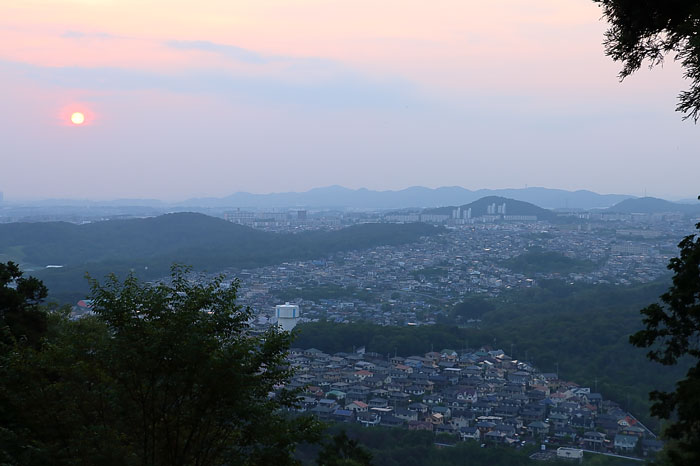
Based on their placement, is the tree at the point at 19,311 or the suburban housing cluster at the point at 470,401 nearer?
the tree at the point at 19,311

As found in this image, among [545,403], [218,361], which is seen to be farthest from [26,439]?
[545,403]

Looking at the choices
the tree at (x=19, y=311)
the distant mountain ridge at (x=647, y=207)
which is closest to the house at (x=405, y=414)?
the tree at (x=19, y=311)

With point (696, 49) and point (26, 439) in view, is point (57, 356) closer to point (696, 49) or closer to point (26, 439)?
point (26, 439)

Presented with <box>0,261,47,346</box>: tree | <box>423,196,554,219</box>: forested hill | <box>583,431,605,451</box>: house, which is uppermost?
<box>0,261,47,346</box>: tree

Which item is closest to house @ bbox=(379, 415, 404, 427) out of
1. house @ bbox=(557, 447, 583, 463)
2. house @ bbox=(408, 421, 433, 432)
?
house @ bbox=(408, 421, 433, 432)

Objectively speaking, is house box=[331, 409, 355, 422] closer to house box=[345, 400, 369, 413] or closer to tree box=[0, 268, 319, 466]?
house box=[345, 400, 369, 413]

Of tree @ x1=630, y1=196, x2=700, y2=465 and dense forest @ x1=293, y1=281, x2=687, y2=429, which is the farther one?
dense forest @ x1=293, y1=281, x2=687, y2=429

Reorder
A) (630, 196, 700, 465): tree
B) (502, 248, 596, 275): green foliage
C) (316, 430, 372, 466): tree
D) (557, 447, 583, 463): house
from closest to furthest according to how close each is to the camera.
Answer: (630, 196, 700, 465): tree → (316, 430, 372, 466): tree → (557, 447, 583, 463): house → (502, 248, 596, 275): green foliage

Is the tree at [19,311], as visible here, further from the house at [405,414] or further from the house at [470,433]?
the house at [405,414]
